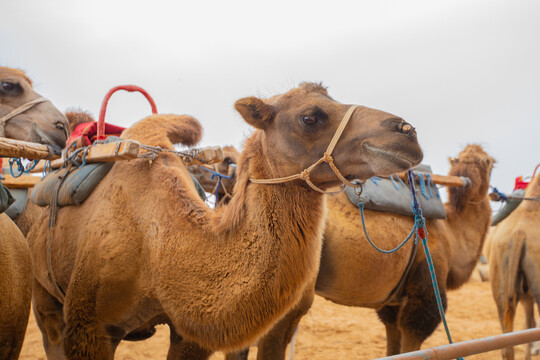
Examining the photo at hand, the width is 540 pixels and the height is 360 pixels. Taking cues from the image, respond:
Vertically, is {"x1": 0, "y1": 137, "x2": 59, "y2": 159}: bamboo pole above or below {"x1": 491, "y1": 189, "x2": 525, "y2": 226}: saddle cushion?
above

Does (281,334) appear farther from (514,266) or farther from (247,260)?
(514,266)

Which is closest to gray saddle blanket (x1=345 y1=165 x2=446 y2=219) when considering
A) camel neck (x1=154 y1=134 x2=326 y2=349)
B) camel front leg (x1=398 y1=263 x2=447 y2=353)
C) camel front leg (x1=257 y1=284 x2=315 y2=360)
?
camel front leg (x1=398 y1=263 x2=447 y2=353)

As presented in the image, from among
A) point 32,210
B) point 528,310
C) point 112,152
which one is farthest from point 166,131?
point 528,310

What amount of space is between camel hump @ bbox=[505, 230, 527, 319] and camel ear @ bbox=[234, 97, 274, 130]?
167 inches

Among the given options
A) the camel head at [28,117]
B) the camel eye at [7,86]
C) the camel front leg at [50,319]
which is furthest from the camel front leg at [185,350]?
the camel eye at [7,86]

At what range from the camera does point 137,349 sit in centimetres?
693

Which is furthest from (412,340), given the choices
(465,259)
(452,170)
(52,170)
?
(52,170)

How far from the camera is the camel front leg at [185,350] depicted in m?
3.05

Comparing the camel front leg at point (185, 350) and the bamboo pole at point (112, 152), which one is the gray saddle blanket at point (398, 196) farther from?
the bamboo pole at point (112, 152)

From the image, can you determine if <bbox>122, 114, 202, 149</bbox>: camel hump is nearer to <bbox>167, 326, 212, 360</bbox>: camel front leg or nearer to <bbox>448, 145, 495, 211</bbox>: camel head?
<bbox>167, 326, 212, 360</bbox>: camel front leg

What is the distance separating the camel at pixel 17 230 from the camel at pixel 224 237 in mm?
290

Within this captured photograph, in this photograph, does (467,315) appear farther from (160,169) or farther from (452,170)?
(160,169)

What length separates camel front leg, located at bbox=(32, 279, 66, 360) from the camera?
3871 millimetres

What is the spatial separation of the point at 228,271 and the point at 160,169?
0.99 metres
